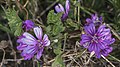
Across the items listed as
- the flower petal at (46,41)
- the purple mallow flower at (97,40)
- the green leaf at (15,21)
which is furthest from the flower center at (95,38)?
the green leaf at (15,21)

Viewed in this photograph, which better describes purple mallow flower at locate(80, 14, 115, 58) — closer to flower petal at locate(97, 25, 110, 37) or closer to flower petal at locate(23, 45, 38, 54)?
flower petal at locate(97, 25, 110, 37)

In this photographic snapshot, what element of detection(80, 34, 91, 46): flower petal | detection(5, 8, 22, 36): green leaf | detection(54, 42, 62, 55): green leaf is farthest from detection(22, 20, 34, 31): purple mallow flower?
detection(80, 34, 91, 46): flower petal

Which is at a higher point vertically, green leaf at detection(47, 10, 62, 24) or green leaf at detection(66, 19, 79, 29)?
green leaf at detection(47, 10, 62, 24)

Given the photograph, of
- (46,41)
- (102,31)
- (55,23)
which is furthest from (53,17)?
(102,31)

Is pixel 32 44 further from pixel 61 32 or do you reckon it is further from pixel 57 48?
pixel 61 32

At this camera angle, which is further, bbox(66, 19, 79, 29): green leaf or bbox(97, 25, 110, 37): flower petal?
bbox(66, 19, 79, 29): green leaf

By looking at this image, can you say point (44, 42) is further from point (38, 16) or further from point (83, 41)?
→ point (38, 16)
